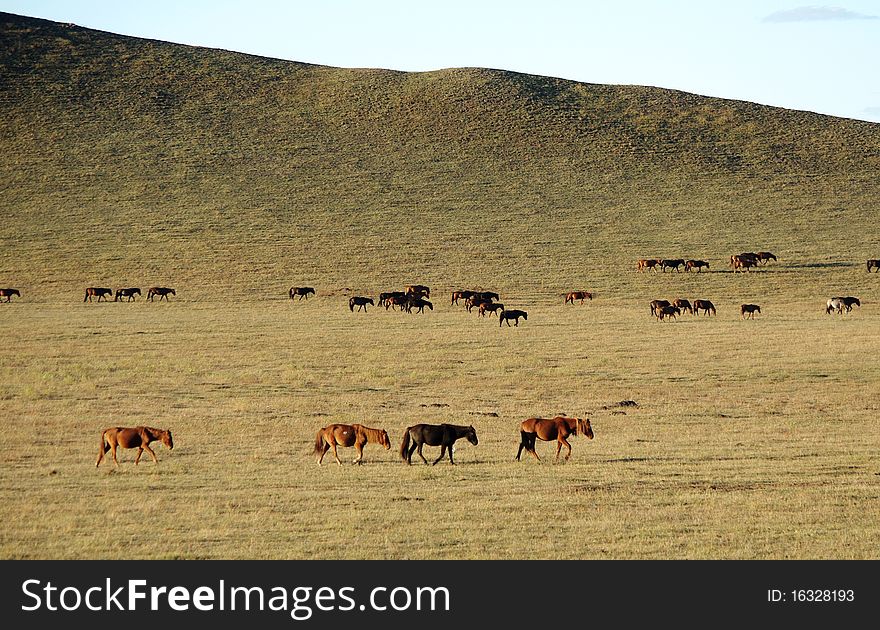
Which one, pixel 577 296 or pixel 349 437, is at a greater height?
pixel 577 296

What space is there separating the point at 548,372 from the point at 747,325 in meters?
13.7

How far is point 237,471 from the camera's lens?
15.6 metres

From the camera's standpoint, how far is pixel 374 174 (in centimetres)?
7719

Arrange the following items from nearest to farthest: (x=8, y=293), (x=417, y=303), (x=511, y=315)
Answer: (x=511, y=315) < (x=417, y=303) < (x=8, y=293)

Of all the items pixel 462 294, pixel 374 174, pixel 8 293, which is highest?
pixel 374 174

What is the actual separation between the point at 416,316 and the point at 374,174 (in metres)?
35.1

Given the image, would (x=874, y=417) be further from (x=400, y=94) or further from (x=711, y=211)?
(x=400, y=94)

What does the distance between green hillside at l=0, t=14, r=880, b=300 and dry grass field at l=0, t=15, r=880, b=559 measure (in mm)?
300

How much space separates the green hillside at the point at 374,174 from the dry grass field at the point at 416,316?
0.98 feet

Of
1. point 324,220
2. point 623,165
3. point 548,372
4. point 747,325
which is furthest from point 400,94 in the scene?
point 548,372

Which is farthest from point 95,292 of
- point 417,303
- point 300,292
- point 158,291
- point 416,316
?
point 416,316

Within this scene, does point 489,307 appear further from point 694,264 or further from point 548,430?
point 548,430

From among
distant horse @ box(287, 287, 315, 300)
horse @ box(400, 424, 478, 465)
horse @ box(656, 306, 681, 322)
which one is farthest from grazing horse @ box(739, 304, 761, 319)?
horse @ box(400, 424, 478, 465)

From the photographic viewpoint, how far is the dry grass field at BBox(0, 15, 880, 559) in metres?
13.2
